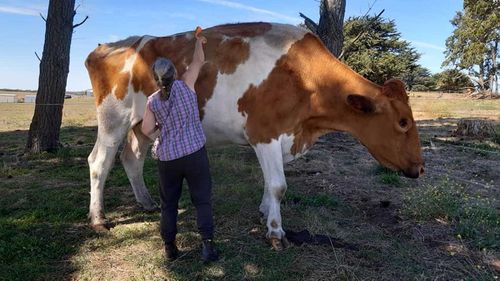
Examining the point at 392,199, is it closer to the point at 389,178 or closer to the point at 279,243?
the point at 389,178

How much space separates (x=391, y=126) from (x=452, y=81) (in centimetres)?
5104

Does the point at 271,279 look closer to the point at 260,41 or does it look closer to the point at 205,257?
the point at 205,257

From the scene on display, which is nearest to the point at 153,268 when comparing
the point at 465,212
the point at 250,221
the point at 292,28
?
the point at 250,221

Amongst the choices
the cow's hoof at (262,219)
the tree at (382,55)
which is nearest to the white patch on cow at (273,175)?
the cow's hoof at (262,219)

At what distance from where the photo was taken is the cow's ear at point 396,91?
4.71 m

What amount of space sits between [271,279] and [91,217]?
2523mm

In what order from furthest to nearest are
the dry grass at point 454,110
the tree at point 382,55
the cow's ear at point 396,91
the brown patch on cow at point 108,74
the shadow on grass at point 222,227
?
the tree at point 382,55, the dry grass at point 454,110, the brown patch on cow at point 108,74, the cow's ear at point 396,91, the shadow on grass at point 222,227

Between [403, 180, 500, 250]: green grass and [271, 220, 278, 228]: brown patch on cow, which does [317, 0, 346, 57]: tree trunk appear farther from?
[271, 220, 278, 228]: brown patch on cow

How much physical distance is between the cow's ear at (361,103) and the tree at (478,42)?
1620 inches

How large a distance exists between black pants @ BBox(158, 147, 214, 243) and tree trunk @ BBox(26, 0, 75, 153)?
6.39m

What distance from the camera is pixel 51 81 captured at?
31.4 ft

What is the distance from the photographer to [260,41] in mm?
5016

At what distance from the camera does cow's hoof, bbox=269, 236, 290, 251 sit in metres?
4.58

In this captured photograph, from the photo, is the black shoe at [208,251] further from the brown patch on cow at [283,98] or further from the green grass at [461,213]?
the green grass at [461,213]
